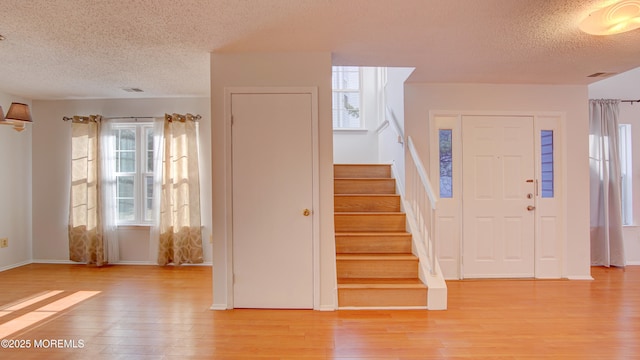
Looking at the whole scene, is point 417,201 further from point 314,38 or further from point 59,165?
point 59,165

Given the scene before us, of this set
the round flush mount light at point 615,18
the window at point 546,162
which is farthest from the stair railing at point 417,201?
the round flush mount light at point 615,18

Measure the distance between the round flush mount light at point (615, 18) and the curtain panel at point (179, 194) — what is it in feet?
14.0

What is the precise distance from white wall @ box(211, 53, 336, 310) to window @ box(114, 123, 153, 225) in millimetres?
2279

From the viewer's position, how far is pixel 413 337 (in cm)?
250

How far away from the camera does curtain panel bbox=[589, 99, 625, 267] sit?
4426 mm

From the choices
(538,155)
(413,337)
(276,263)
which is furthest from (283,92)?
(538,155)

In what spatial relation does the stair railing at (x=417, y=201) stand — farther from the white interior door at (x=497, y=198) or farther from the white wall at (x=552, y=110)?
the white interior door at (x=497, y=198)

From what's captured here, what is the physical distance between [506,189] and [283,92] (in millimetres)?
2912

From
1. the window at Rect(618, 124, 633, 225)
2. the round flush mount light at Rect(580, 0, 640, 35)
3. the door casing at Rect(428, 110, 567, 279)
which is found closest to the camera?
the round flush mount light at Rect(580, 0, 640, 35)

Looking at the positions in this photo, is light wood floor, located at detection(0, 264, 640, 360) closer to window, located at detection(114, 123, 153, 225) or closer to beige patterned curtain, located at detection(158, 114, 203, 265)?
beige patterned curtain, located at detection(158, 114, 203, 265)

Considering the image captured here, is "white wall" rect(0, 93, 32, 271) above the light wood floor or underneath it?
above

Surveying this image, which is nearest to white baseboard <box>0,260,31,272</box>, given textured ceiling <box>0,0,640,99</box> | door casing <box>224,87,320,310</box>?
textured ceiling <box>0,0,640,99</box>

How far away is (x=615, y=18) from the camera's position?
2094 mm

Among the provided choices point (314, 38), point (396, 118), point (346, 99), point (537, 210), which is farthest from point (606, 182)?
point (314, 38)
